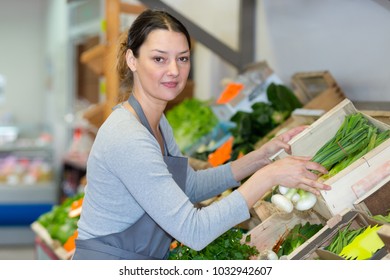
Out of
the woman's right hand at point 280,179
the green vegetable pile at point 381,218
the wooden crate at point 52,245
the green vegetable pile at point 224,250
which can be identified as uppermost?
the woman's right hand at point 280,179

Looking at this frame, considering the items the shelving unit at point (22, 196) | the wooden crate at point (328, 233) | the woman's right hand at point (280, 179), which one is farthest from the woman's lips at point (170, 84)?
the shelving unit at point (22, 196)

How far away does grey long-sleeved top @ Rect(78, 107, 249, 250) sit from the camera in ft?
5.81

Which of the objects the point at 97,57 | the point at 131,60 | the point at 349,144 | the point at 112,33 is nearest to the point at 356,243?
the point at 349,144

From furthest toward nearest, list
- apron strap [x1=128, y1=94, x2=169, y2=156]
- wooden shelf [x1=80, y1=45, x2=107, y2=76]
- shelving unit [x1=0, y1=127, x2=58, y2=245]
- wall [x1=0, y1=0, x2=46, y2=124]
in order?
wall [x1=0, y1=0, x2=46, y2=124] → shelving unit [x1=0, y1=127, x2=58, y2=245] → wooden shelf [x1=80, y1=45, x2=107, y2=76] → apron strap [x1=128, y1=94, x2=169, y2=156]

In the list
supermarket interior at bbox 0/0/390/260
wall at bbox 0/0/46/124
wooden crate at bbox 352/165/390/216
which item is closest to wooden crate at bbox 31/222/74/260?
supermarket interior at bbox 0/0/390/260

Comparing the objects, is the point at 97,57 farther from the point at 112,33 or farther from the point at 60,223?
the point at 60,223

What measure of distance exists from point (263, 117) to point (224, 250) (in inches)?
52.5

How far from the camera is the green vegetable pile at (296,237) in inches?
84.9

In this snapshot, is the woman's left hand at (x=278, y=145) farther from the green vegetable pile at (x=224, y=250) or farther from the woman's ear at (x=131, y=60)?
the woman's ear at (x=131, y=60)

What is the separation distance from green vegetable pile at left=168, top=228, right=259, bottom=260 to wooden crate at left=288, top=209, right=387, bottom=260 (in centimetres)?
16

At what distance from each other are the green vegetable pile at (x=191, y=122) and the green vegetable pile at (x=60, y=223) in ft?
2.59

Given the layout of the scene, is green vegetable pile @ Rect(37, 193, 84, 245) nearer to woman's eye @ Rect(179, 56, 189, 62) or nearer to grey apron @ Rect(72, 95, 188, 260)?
grey apron @ Rect(72, 95, 188, 260)

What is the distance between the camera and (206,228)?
178 cm

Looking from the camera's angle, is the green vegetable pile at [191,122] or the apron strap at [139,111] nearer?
the apron strap at [139,111]
